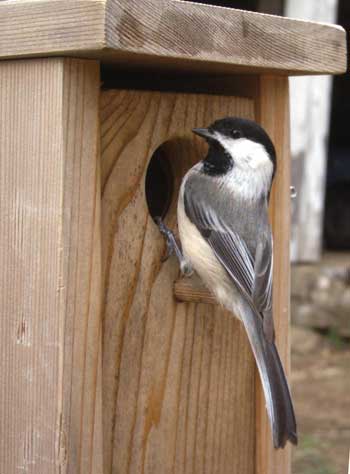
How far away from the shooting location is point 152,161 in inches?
116

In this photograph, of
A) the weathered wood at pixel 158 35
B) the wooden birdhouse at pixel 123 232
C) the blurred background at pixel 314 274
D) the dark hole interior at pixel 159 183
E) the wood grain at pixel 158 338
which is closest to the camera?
the weathered wood at pixel 158 35

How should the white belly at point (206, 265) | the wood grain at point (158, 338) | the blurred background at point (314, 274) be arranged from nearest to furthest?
the wood grain at point (158, 338) < the white belly at point (206, 265) < the blurred background at point (314, 274)

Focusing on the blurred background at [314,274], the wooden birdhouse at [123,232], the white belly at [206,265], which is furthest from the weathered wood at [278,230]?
the blurred background at [314,274]

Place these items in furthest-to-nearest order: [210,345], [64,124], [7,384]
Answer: [210,345] → [7,384] → [64,124]

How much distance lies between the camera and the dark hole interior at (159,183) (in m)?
2.90

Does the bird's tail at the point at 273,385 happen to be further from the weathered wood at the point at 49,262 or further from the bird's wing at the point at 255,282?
the weathered wood at the point at 49,262

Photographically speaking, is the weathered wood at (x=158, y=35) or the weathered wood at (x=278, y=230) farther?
the weathered wood at (x=278, y=230)

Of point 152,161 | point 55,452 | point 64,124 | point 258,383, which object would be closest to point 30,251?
point 64,124

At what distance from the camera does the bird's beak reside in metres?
2.61

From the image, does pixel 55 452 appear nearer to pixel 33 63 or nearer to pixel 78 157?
pixel 78 157

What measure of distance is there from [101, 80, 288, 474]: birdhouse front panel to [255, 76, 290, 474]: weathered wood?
0.03 metres

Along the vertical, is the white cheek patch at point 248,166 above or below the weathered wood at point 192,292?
above

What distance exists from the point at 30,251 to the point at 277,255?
0.82 metres

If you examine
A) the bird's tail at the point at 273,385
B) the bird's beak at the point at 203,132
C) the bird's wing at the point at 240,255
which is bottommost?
the bird's tail at the point at 273,385
